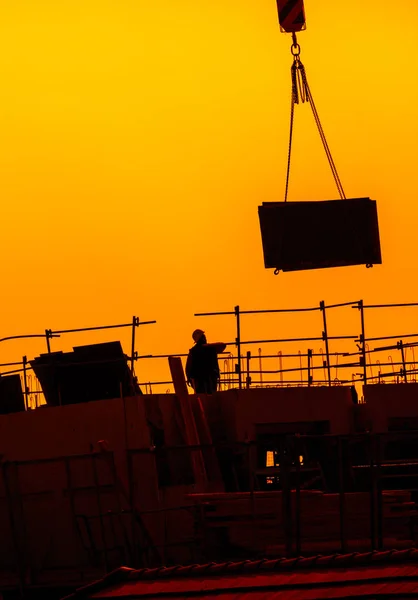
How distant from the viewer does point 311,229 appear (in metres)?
32.1

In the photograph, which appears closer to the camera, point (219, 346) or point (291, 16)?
point (219, 346)

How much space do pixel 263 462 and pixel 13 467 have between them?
20.3ft

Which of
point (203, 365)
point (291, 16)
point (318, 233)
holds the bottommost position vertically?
point (203, 365)

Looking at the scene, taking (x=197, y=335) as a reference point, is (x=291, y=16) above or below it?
above

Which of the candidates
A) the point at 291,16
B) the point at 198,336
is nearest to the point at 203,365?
the point at 198,336

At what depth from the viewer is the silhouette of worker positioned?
101 feet

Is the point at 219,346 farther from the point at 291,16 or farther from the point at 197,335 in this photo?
the point at 291,16

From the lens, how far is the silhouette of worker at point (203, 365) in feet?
101

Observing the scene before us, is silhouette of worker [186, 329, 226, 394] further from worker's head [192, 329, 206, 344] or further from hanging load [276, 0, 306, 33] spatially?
hanging load [276, 0, 306, 33]

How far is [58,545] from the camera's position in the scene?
29.8 metres

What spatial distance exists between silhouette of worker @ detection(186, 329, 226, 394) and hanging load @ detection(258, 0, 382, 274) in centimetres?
195

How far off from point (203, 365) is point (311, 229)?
10.1 ft

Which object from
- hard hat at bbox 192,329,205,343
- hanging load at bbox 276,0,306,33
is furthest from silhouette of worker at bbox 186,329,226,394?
hanging load at bbox 276,0,306,33

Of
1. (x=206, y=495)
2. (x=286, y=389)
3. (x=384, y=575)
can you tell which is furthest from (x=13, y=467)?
(x=384, y=575)
